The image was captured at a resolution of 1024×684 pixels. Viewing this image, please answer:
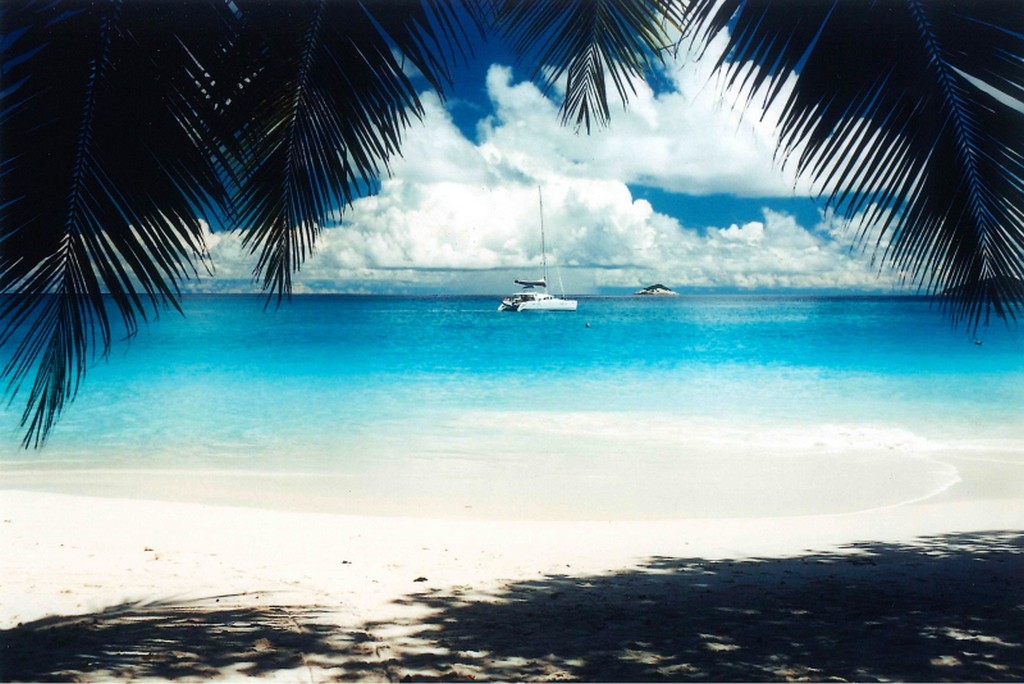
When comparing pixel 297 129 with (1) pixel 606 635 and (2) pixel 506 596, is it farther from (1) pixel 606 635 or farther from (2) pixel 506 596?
(2) pixel 506 596

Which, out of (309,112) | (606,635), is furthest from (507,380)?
(309,112)

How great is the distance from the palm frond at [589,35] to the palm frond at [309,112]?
828mm

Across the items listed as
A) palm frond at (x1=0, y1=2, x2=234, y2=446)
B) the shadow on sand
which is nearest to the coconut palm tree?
palm frond at (x1=0, y1=2, x2=234, y2=446)

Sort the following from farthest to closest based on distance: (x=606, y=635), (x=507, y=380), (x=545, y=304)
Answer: (x=545, y=304), (x=507, y=380), (x=606, y=635)

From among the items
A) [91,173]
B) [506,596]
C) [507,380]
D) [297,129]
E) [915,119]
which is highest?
[915,119]

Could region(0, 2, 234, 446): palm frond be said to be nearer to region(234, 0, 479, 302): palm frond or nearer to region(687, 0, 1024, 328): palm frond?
region(234, 0, 479, 302): palm frond

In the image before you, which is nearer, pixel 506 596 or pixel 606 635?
pixel 606 635

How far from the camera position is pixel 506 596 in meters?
4.40

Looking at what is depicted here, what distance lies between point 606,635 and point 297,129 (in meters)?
2.64

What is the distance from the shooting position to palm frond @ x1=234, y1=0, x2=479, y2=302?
2.51 metres

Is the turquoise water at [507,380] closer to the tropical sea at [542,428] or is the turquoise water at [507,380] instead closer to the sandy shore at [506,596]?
the tropical sea at [542,428]

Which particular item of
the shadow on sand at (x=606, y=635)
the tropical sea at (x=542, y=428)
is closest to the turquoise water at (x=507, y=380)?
the tropical sea at (x=542, y=428)

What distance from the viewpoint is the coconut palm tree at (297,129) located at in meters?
2.20

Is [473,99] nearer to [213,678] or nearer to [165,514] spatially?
[165,514]
